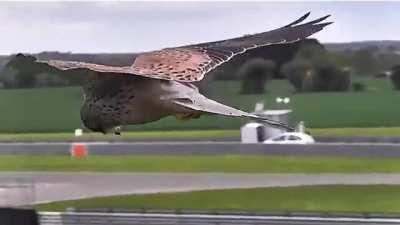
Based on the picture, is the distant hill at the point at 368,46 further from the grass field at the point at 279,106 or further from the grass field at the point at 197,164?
the grass field at the point at 197,164

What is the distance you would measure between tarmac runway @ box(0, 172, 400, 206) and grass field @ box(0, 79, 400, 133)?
0.67 meters

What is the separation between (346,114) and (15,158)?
6.48 feet

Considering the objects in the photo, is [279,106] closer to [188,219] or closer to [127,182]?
[188,219]

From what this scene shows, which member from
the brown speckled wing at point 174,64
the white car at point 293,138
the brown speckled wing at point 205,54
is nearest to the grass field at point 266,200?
the white car at point 293,138

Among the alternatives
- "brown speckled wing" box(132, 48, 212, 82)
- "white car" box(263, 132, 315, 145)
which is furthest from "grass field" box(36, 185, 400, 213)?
"brown speckled wing" box(132, 48, 212, 82)

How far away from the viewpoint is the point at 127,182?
16.8 feet

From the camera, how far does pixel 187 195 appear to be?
5.15 m

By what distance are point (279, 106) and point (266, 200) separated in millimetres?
1226

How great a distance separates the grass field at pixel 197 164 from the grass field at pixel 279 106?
0.54 metres

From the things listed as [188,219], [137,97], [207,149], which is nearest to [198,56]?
[137,97]

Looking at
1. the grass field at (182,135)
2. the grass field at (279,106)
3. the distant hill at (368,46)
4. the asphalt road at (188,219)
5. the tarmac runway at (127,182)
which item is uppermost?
the distant hill at (368,46)

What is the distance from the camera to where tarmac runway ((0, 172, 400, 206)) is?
5008 millimetres

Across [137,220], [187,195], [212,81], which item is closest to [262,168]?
[187,195]

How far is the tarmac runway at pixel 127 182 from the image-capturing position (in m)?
5.01
